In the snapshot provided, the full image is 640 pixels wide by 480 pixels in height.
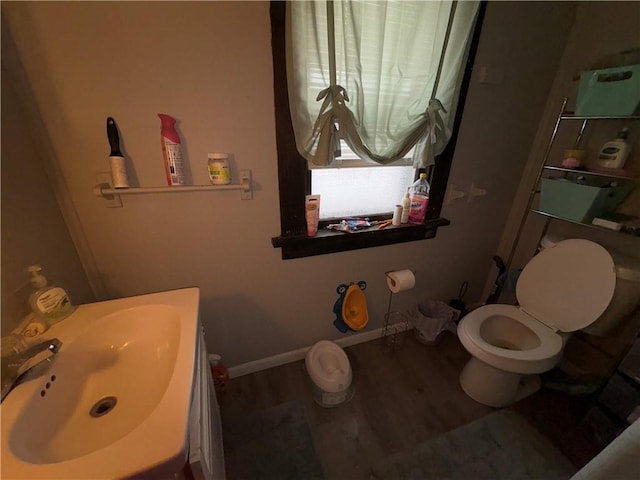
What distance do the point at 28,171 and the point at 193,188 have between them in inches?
17.7

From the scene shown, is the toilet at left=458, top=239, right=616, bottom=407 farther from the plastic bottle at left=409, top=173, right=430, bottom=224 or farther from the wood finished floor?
the plastic bottle at left=409, top=173, right=430, bottom=224

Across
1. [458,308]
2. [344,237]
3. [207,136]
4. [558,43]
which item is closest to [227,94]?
[207,136]

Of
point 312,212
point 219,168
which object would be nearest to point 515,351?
point 312,212

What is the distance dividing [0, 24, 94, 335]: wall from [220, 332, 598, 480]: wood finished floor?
104 centimetres

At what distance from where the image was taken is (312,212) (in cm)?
123

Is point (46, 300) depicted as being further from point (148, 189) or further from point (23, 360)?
point (148, 189)

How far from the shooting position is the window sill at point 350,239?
1.26m

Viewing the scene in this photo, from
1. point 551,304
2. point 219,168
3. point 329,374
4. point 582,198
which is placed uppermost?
point 219,168

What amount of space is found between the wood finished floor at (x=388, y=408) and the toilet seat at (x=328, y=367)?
0.51 ft

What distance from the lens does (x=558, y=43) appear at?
1336mm

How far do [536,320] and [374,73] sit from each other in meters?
1.51

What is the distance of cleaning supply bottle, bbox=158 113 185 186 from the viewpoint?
2.91ft

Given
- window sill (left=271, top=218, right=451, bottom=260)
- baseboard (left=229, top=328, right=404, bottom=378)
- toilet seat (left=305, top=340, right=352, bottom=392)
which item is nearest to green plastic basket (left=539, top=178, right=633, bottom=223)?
window sill (left=271, top=218, right=451, bottom=260)

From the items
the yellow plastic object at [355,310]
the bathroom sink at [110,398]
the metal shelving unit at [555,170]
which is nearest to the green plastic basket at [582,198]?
the metal shelving unit at [555,170]
